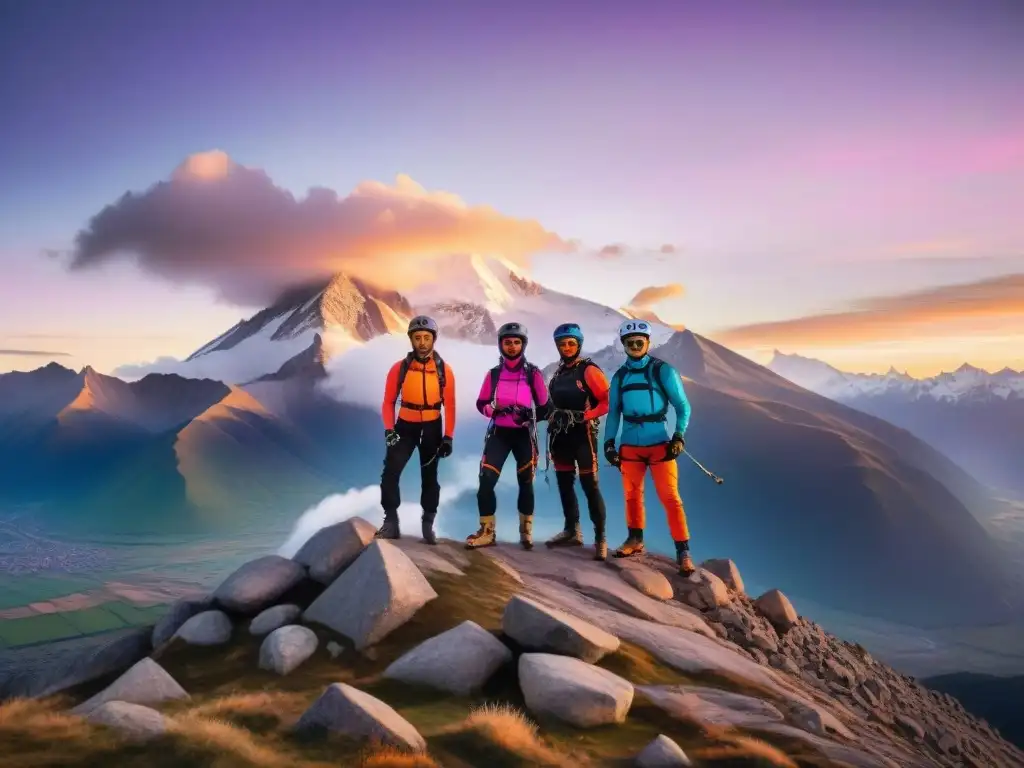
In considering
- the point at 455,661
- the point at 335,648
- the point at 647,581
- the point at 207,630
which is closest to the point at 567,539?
the point at 647,581

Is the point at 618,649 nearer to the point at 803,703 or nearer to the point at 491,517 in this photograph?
the point at 803,703

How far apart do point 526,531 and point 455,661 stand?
6.49 meters

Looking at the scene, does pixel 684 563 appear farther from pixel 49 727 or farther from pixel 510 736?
pixel 49 727

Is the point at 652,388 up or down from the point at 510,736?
up

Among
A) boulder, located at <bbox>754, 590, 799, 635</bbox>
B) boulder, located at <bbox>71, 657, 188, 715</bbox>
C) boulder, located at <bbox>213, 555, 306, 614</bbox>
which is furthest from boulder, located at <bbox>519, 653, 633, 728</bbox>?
boulder, located at <bbox>754, 590, 799, 635</bbox>

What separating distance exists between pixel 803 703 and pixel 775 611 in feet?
27.7

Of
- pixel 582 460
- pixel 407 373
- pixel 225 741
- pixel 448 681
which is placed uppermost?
pixel 407 373

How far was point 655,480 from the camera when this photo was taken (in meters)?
14.7

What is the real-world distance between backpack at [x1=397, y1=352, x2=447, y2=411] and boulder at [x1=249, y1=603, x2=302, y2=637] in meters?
4.59

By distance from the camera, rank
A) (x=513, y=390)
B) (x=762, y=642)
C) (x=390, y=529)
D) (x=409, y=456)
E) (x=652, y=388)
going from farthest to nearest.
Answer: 1. (x=762, y=642)
2. (x=652, y=388)
3. (x=513, y=390)
4. (x=390, y=529)
5. (x=409, y=456)

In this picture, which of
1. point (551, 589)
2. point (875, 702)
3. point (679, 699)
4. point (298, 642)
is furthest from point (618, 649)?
point (875, 702)

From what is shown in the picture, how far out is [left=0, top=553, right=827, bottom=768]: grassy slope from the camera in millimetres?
6426

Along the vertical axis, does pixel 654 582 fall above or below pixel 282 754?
below

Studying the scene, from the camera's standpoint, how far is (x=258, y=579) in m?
12.0
